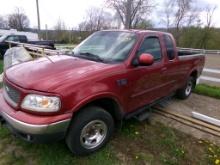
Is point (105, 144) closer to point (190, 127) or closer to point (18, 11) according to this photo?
point (190, 127)

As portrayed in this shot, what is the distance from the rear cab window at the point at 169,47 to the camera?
456cm

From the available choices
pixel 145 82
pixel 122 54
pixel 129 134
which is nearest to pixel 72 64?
pixel 122 54

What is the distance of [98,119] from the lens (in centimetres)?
317

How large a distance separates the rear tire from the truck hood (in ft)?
10.7

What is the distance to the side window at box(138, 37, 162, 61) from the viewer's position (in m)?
3.90

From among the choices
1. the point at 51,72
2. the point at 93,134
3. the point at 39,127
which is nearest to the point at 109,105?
the point at 93,134

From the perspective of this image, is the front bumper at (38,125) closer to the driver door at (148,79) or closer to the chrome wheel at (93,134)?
the chrome wheel at (93,134)

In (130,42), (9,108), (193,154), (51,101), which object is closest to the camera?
(51,101)

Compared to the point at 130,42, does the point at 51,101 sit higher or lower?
lower

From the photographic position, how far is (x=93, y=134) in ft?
10.9

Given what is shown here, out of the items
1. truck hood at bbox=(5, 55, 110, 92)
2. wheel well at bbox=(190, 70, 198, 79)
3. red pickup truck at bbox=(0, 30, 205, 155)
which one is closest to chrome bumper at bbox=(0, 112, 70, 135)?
red pickup truck at bbox=(0, 30, 205, 155)

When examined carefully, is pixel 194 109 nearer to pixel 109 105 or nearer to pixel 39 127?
pixel 109 105

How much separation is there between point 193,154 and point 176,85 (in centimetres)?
200

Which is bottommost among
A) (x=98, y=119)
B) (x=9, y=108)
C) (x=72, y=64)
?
(x=98, y=119)
